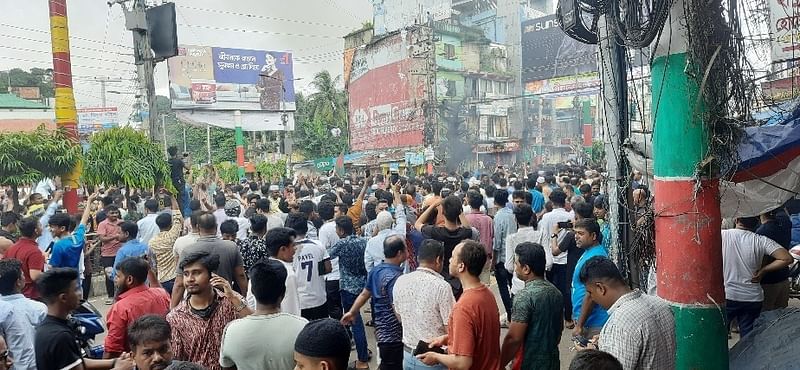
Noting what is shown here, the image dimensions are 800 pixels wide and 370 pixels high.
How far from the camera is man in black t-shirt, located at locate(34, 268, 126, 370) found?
10.5 feet

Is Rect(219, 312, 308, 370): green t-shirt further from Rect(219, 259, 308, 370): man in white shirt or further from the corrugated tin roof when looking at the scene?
the corrugated tin roof

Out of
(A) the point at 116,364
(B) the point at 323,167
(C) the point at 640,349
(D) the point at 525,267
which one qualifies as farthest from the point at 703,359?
(B) the point at 323,167

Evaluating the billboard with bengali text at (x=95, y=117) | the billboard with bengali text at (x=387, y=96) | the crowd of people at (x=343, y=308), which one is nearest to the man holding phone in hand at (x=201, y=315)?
the crowd of people at (x=343, y=308)

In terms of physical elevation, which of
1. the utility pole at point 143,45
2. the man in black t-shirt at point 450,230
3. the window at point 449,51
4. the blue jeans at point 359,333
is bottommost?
the blue jeans at point 359,333

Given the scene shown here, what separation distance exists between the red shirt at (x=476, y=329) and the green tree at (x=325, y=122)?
4134 centimetres

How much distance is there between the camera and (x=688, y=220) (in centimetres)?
367

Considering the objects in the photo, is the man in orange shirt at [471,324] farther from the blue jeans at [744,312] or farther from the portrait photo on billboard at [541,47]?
the portrait photo on billboard at [541,47]

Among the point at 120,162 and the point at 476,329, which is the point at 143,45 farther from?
the point at 476,329

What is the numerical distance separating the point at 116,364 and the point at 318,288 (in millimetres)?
2471

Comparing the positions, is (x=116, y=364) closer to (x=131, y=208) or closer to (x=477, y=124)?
(x=131, y=208)

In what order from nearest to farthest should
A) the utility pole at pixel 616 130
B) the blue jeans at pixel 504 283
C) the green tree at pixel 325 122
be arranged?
the utility pole at pixel 616 130
the blue jeans at pixel 504 283
the green tree at pixel 325 122

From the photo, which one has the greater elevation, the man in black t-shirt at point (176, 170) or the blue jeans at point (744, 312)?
the man in black t-shirt at point (176, 170)

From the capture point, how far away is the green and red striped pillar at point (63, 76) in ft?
34.3

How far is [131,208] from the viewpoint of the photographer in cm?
1191
